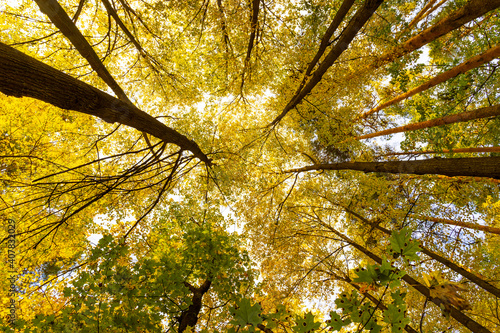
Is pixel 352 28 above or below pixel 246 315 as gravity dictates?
above

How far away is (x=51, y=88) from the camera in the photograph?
1928 millimetres

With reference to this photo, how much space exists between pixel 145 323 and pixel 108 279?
0.64 m

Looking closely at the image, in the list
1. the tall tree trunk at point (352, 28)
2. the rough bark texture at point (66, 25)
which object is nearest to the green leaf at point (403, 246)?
the tall tree trunk at point (352, 28)

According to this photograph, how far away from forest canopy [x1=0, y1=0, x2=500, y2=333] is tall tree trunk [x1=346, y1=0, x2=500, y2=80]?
0.03 m

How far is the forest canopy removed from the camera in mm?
3652

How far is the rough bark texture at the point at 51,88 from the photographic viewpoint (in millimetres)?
1718

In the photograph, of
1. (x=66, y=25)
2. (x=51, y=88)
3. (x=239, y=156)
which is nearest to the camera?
(x=51, y=88)

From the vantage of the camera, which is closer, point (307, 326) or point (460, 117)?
point (307, 326)

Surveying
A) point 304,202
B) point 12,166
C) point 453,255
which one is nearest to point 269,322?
point 453,255

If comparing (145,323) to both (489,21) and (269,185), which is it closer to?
(269,185)

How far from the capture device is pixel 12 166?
6797mm

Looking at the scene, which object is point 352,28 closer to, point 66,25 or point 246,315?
point 246,315

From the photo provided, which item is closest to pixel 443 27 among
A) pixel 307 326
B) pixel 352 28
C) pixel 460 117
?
pixel 460 117

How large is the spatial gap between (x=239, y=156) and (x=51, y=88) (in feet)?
13.6
